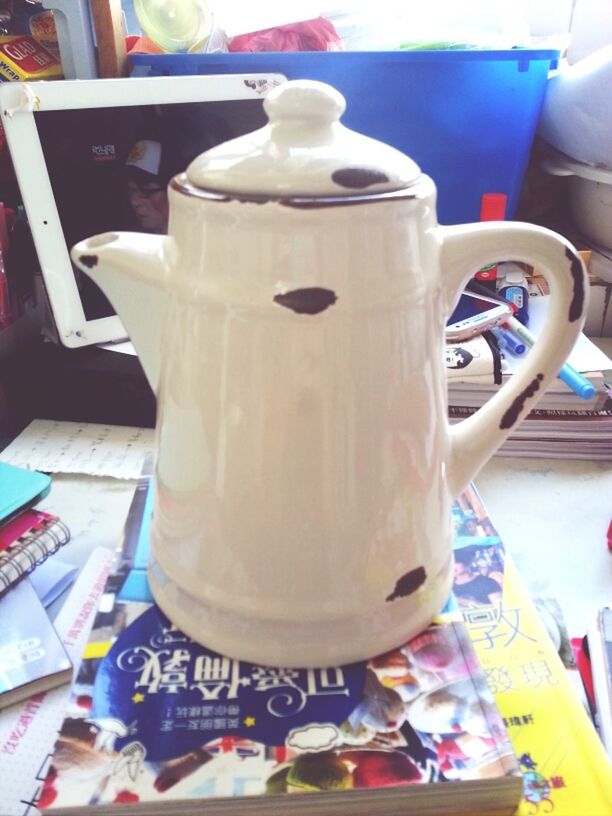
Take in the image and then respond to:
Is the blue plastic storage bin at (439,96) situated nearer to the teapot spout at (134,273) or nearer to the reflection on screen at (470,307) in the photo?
the reflection on screen at (470,307)

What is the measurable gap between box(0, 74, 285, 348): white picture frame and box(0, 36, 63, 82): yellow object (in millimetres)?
125

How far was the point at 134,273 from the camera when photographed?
1.08ft

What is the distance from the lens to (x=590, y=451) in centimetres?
63

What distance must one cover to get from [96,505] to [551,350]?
39 cm

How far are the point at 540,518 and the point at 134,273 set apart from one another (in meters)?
0.39

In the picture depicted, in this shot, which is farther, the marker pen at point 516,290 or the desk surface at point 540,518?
the marker pen at point 516,290

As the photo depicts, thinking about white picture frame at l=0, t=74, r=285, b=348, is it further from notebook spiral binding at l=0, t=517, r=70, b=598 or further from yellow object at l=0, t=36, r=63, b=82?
notebook spiral binding at l=0, t=517, r=70, b=598

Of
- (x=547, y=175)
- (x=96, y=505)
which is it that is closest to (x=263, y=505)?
(x=96, y=505)

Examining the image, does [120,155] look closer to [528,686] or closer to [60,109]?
[60,109]

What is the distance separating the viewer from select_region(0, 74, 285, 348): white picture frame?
605 mm

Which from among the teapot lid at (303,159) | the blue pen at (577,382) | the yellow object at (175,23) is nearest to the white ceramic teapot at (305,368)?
the teapot lid at (303,159)

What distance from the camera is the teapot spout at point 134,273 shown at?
326 millimetres

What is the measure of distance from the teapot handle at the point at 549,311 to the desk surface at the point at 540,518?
16cm

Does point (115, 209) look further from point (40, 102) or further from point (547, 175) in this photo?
point (547, 175)
